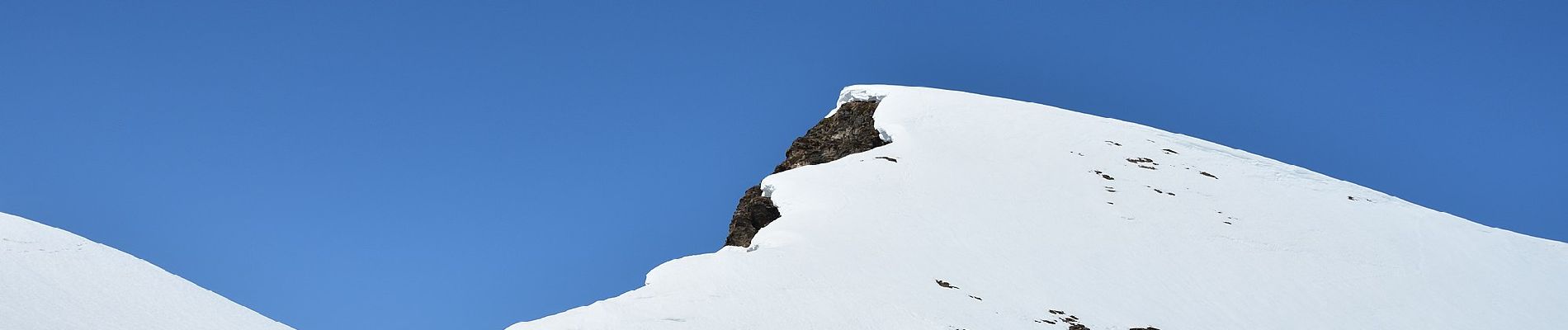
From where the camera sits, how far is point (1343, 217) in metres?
21.4

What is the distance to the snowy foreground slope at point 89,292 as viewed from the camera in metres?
10.8

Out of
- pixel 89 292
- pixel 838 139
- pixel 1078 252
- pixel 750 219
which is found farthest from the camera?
pixel 838 139

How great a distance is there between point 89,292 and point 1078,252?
12921 millimetres

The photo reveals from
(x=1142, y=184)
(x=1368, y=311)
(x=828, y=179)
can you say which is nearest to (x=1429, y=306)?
(x=1368, y=311)

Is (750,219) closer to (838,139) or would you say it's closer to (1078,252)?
(838,139)

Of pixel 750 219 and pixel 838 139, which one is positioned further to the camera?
pixel 838 139

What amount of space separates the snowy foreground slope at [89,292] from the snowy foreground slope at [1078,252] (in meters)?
3.75

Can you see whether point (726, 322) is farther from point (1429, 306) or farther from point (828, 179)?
point (1429, 306)

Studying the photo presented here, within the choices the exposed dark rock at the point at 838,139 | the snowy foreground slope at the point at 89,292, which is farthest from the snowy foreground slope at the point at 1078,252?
the snowy foreground slope at the point at 89,292

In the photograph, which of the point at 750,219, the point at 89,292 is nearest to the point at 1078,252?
the point at 750,219

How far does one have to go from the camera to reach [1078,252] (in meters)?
17.1

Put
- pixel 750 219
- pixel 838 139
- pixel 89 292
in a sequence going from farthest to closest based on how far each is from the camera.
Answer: pixel 838 139, pixel 750 219, pixel 89 292

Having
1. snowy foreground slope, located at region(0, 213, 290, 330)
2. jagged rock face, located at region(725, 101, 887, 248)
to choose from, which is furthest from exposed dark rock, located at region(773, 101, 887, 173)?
snowy foreground slope, located at region(0, 213, 290, 330)

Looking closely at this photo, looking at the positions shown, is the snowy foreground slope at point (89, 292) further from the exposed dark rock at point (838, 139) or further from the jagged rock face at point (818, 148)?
the exposed dark rock at point (838, 139)
